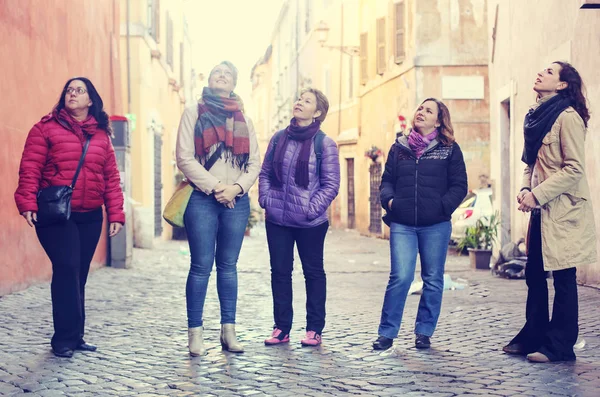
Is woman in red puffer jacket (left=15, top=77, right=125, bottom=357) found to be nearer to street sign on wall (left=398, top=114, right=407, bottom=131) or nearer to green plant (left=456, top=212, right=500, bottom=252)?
green plant (left=456, top=212, right=500, bottom=252)

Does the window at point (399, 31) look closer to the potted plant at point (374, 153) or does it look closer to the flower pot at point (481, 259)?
the potted plant at point (374, 153)

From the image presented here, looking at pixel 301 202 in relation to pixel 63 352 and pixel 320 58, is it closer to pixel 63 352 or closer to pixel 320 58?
pixel 63 352

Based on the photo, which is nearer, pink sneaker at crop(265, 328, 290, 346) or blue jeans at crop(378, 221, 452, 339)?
blue jeans at crop(378, 221, 452, 339)

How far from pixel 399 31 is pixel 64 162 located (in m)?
17.1

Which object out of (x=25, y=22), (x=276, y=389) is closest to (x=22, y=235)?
(x=25, y=22)

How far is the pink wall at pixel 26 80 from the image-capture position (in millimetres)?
9602

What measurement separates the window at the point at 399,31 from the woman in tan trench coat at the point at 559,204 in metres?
16.7

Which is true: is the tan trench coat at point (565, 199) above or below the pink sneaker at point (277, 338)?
above

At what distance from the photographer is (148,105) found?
64.7ft

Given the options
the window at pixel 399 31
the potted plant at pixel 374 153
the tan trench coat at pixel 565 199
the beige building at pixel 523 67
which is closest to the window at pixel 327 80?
the potted plant at pixel 374 153

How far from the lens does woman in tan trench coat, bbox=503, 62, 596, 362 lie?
229 inches

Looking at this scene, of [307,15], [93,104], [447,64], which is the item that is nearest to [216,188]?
[93,104]

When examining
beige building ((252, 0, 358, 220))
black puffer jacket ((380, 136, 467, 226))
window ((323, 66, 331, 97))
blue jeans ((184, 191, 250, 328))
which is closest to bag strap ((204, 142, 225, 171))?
blue jeans ((184, 191, 250, 328))

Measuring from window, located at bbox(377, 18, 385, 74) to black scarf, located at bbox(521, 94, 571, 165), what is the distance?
1833 cm
